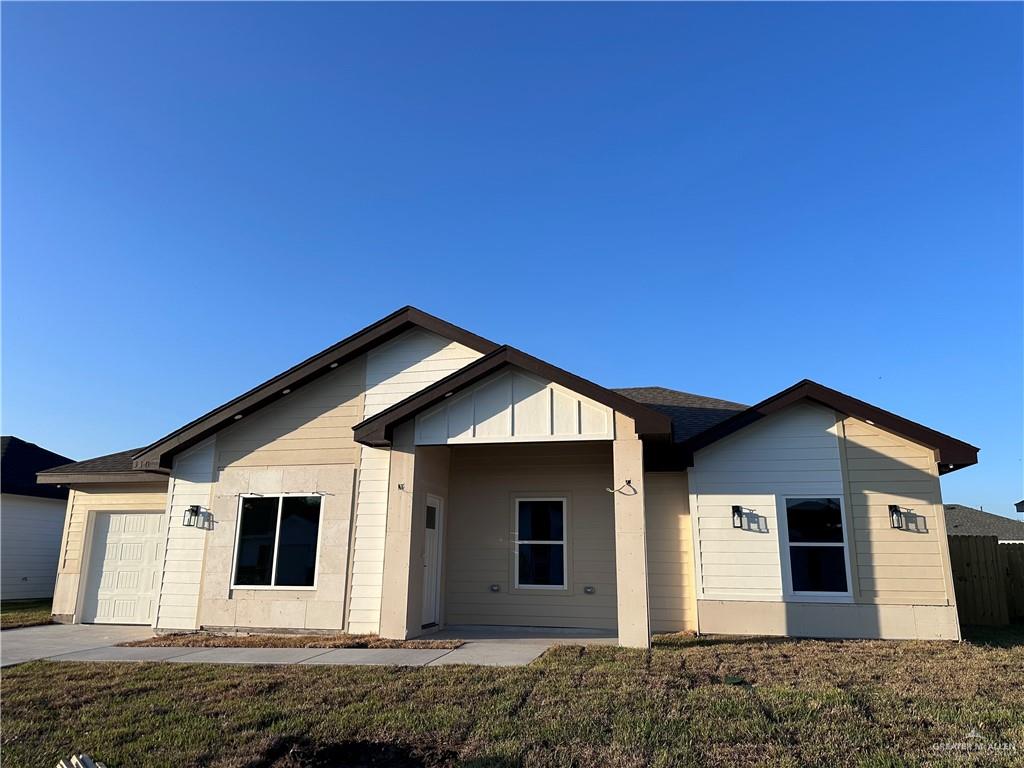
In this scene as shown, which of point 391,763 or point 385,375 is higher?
point 385,375

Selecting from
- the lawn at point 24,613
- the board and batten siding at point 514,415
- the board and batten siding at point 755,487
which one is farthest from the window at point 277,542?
the board and batten siding at point 755,487

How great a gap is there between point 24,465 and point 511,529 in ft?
54.7

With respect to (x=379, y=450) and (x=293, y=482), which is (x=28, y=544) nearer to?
(x=293, y=482)

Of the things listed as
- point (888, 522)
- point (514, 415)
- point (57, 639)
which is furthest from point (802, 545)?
point (57, 639)

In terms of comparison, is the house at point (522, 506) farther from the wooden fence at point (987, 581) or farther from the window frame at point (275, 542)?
the wooden fence at point (987, 581)

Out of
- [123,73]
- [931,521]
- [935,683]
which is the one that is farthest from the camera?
[123,73]

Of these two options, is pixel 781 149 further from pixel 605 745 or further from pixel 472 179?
pixel 605 745

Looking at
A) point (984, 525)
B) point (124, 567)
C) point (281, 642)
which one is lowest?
point (281, 642)

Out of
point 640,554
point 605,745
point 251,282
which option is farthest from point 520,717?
point 251,282

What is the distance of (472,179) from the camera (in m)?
15.6

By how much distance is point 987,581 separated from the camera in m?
12.7

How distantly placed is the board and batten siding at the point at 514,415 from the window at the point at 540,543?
270 cm

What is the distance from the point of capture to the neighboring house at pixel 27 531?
1720 cm

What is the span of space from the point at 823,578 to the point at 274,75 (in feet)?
42.8
